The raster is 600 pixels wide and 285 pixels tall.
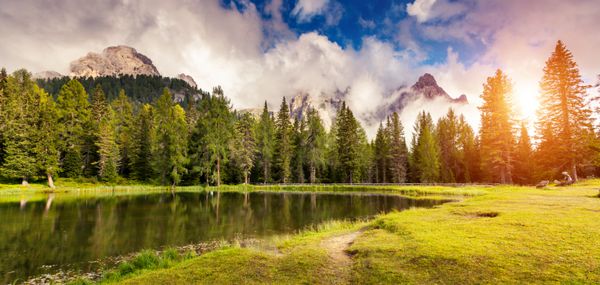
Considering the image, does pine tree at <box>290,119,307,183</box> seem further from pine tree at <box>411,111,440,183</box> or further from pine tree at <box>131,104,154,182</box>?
pine tree at <box>131,104,154,182</box>

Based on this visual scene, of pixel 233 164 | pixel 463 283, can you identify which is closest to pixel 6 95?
pixel 233 164

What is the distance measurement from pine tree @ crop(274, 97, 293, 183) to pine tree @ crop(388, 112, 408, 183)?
25844mm

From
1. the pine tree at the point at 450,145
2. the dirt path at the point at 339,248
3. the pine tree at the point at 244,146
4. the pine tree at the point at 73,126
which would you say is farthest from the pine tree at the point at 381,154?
the pine tree at the point at 73,126

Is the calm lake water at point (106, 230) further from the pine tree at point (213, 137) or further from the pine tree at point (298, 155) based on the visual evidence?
the pine tree at point (298, 155)

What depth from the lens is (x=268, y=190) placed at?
6556cm

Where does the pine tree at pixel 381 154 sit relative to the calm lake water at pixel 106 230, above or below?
above

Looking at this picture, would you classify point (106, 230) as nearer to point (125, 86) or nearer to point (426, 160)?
point (426, 160)

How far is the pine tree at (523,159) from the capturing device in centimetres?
6428

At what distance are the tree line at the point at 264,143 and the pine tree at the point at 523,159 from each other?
221 millimetres

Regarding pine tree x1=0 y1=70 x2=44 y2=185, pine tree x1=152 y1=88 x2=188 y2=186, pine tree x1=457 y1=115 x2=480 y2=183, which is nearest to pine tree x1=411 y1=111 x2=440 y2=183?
pine tree x1=457 y1=115 x2=480 y2=183

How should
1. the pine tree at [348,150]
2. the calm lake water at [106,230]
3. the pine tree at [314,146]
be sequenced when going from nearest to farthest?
the calm lake water at [106,230], the pine tree at [348,150], the pine tree at [314,146]

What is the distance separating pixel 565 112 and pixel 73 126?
9333cm

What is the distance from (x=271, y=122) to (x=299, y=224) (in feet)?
213

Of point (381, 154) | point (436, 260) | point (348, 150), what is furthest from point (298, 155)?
point (436, 260)
